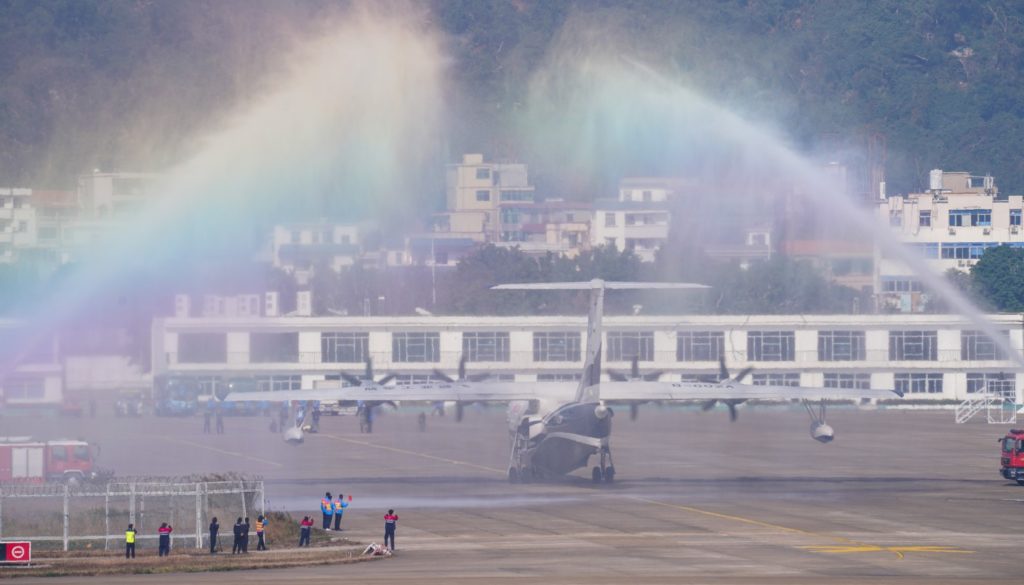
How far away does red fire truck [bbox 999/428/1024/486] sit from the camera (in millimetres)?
66250

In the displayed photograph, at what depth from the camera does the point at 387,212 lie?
12344 cm

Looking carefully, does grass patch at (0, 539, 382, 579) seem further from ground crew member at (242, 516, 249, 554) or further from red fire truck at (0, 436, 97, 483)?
red fire truck at (0, 436, 97, 483)

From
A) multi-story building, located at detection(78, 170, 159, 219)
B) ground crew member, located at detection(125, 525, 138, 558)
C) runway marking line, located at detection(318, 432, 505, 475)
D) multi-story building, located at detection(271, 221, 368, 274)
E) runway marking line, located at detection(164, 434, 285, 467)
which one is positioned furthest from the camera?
multi-story building, located at detection(271, 221, 368, 274)

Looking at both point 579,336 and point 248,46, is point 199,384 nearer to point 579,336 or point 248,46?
point 579,336

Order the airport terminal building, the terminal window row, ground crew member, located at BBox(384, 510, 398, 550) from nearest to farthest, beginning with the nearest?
ground crew member, located at BBox(384, 510, 398, 550) → the airport terminal building → the terminal window row

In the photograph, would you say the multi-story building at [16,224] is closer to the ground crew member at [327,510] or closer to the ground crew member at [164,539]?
the ground crew member at [327,510]

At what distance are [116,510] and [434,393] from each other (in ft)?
58.9

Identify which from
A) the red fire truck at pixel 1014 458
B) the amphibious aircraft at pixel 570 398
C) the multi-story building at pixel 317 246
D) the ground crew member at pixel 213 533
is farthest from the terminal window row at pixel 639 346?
the ground crew member at pixel 213 533

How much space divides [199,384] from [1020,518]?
64235 mm

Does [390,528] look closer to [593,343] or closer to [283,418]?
[593,343]

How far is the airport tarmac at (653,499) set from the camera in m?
45.0

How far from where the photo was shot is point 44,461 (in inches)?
2586

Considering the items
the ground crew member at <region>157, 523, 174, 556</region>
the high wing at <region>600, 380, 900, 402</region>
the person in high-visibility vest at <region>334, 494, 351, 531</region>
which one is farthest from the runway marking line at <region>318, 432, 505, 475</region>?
the ground crew member at <region>157, 523, 174, 556</region>

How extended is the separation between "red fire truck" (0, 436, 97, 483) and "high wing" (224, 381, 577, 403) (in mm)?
7084
